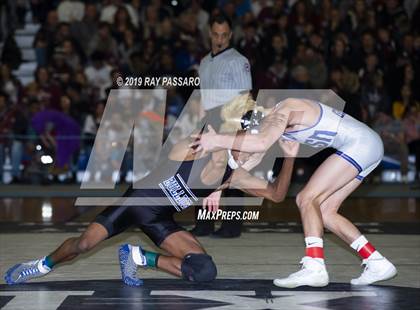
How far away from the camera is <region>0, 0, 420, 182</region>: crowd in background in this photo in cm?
1435

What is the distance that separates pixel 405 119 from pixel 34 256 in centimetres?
714

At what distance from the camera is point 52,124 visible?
14.3 meters

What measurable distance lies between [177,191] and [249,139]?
2.12ft

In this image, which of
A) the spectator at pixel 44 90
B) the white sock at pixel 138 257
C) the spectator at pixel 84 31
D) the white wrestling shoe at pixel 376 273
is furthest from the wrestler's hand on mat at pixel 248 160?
the spectator at pixel 84 31

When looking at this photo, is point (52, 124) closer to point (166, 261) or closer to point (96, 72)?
point (96, 72)

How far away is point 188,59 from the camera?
15.2 metres

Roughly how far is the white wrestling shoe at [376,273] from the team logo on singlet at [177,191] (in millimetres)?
1225

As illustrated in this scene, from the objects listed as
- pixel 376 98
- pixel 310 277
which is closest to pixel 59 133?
pixel 376 98

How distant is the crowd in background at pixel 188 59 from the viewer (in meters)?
14.4

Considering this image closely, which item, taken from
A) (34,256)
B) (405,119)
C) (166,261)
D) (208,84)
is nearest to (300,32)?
(405,119)

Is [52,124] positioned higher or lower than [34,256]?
higher

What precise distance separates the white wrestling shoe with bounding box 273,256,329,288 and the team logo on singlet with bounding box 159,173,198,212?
815 millimetres

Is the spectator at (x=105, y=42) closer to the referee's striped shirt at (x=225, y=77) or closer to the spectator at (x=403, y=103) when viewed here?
the spectator at (x=403, y=103)

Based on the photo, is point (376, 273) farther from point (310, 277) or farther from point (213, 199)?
point (213, 199)
